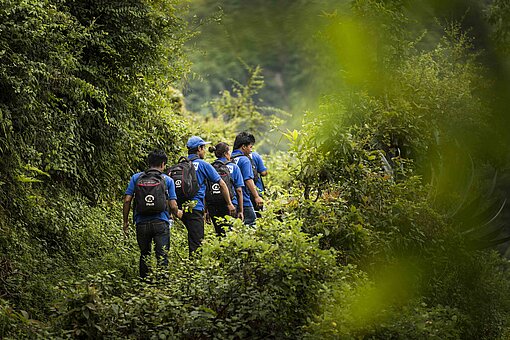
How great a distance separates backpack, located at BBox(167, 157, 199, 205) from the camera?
10.5 meters

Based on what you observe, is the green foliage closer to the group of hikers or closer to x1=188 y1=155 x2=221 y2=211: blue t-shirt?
the group of hikers

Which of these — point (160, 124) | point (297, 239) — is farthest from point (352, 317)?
point (160, 124)

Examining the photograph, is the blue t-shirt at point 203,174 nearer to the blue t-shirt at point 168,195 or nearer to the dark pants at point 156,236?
the blue t-shirt at point 168,195

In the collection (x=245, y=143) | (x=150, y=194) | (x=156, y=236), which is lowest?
(x=156, y=236)

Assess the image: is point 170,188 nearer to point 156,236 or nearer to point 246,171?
point 156,236

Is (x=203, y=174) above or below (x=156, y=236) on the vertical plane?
above

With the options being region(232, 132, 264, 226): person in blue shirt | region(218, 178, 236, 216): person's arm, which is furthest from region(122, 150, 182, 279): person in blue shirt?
region(232, 132, 264, 226): person in blue shirt

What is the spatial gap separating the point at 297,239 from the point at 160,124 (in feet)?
25.1

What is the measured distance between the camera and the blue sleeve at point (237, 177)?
458 inches

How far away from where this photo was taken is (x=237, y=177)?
11.6 meters

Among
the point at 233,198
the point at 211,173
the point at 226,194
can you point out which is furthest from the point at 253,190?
the point at 211,173

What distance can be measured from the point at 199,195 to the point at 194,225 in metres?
0.41

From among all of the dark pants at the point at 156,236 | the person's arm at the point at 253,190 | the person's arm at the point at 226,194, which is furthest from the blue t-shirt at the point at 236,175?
the dark pants at the point at 156,236

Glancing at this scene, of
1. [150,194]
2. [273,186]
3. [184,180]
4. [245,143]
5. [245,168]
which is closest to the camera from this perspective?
[150,194]
